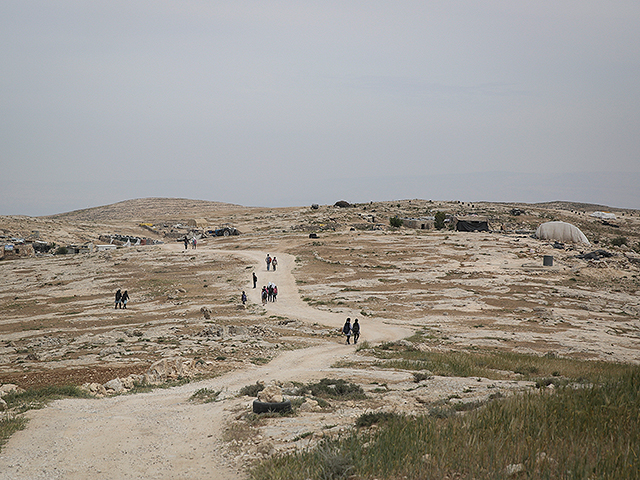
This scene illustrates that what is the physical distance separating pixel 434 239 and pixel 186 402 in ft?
193

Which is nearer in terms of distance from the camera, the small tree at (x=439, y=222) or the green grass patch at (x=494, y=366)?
the green grass patch at (x=494, y=366)

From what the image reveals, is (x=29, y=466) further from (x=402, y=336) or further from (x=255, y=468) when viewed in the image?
(x=402, y=336)

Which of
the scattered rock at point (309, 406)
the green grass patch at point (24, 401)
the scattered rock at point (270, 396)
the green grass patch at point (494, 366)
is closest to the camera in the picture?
the green grass patch at point (24, 401)

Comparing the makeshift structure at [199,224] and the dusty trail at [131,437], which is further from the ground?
the makeshift structure at [199,224]

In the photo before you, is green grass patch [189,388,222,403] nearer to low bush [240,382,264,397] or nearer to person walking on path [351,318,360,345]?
low bush [240,382,264,397]

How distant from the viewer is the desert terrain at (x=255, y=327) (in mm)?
10219

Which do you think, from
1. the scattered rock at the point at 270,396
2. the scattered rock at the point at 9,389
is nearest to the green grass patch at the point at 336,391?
the scattered rock at the point at 270,396

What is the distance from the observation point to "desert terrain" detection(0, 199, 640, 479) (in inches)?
402

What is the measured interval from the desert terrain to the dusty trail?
0.06m

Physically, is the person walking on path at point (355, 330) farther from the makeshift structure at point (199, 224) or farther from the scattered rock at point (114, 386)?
the makeshift structure at point (199, 224)

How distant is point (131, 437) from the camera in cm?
1066

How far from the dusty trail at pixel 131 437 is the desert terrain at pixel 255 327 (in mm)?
55

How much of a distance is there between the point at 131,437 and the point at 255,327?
1711 cm

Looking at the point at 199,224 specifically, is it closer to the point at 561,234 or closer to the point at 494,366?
the point at 561,234
